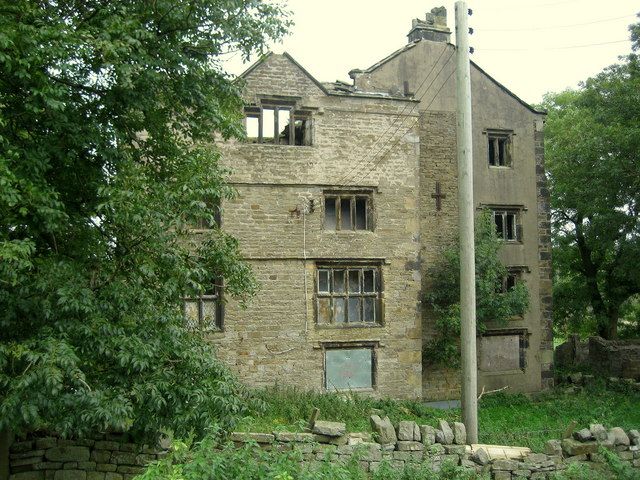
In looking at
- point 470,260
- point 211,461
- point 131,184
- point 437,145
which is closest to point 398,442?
point 470,260

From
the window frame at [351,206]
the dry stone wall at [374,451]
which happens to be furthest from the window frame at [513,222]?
the dry stone wall at [374,451]

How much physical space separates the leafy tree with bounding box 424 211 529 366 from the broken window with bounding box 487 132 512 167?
8.73ft

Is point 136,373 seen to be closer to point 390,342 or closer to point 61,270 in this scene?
point 61,270

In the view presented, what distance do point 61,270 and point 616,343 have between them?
81.5 feet

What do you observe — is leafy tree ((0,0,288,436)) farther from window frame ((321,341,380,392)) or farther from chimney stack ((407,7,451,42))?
chimney stack ((407,7,451,42))

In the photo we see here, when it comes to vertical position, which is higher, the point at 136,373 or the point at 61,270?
the point at 61,270

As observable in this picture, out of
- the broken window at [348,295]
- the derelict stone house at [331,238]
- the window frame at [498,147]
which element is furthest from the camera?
the window frame at [498,147]

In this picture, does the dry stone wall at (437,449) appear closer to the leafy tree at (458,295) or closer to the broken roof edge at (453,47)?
the leafy tree at (458,295)

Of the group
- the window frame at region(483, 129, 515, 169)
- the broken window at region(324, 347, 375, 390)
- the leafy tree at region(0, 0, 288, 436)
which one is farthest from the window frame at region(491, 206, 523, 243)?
the leafy tree at region(0, 0, 288, 436)

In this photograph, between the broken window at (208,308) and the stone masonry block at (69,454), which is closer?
the stone masonry block at (69,454)

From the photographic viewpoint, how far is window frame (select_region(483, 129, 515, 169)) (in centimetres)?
2303

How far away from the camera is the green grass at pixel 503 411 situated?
14406mm

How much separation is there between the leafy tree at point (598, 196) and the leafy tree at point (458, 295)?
5297 millimetres

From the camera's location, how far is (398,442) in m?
10.8
